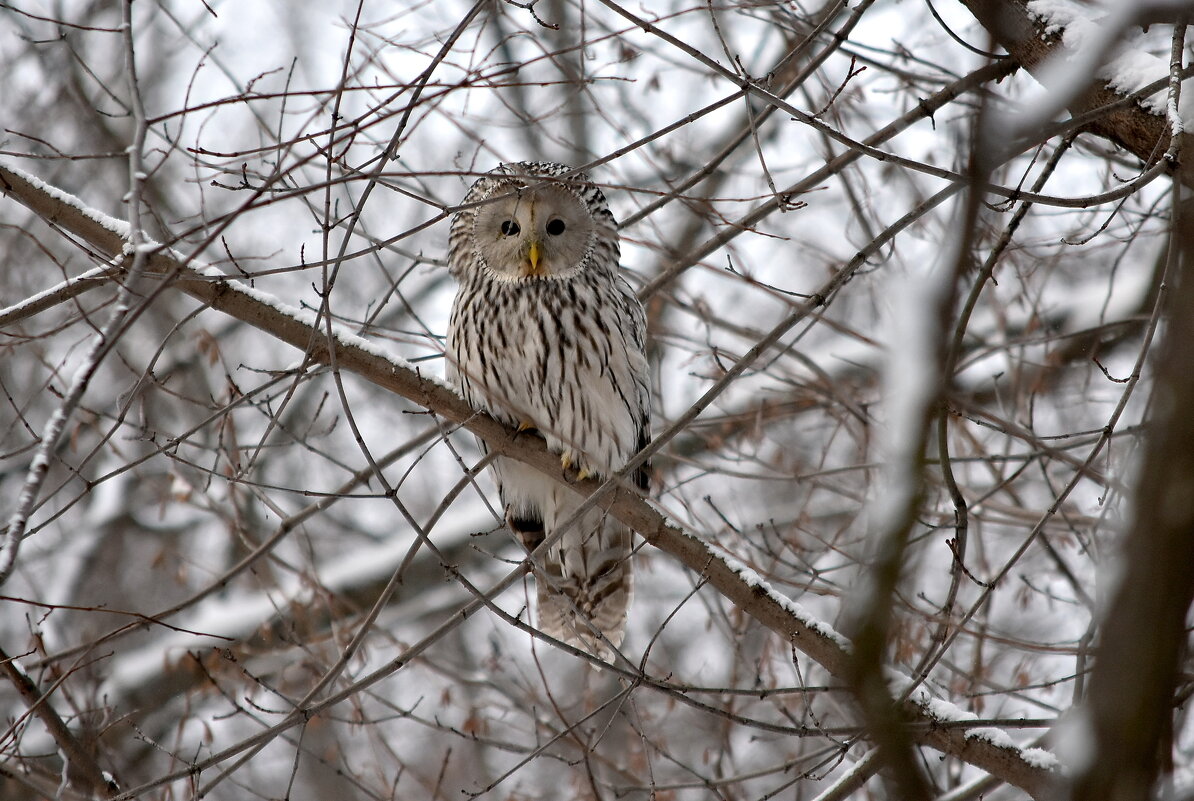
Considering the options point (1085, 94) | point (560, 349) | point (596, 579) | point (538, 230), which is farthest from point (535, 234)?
point (1085, 94)

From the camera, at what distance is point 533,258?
435 cm

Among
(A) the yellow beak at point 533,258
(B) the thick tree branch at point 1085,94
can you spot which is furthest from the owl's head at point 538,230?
(B) the thick tree branch at point 1085,94

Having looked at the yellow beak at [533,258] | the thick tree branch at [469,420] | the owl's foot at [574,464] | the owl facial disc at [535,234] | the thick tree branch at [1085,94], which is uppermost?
→ the owl facial disc at [535,234]

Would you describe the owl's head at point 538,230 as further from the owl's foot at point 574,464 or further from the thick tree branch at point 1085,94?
the thick tree branch at point 1085,94

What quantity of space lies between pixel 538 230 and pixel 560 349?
502mm

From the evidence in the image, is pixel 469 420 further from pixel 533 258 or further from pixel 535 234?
pixel 535 234

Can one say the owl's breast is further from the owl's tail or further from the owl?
the owl's tail

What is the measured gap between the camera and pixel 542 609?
486 cm

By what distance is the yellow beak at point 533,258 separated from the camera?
171 inches

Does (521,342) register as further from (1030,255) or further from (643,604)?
(643,604)

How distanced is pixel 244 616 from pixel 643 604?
317 cm

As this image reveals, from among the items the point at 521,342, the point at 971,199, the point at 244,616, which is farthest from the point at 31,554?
the point at 971,199

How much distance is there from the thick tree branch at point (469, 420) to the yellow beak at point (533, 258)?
0.93 meters

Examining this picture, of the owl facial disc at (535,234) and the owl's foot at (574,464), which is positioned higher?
the owl facial disc at (535,234)
